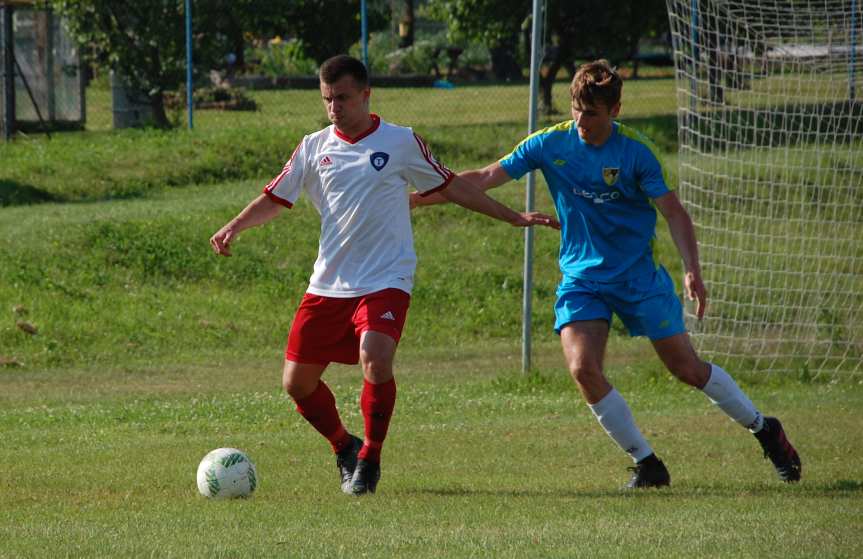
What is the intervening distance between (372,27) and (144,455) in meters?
19.0

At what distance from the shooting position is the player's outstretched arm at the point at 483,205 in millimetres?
7008

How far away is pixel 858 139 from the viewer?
13930 mm

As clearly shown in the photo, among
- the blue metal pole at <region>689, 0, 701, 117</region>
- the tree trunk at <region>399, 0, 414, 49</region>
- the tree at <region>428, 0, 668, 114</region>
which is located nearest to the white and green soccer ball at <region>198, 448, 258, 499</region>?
the blue metal pole at <region>689, 0, 701, 117</region>

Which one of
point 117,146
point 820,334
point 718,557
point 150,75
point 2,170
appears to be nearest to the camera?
point 718,557

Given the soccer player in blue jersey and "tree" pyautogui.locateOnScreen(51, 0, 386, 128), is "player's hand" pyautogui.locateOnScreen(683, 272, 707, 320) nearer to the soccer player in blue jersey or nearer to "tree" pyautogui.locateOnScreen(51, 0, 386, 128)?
the soccer player in blue jersey

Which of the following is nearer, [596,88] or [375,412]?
[596,88]

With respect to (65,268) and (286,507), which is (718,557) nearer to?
(286,507)

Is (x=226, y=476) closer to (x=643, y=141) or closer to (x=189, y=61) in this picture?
(x=643, y=141)

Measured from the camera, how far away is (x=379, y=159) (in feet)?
22.3

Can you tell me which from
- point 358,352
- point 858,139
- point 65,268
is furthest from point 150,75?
point 358,352

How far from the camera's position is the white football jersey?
22.2ft

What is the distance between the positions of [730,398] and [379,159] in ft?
7.41

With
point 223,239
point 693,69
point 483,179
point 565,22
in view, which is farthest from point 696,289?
point 565,22

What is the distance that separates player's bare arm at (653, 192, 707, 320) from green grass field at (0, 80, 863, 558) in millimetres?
1028
